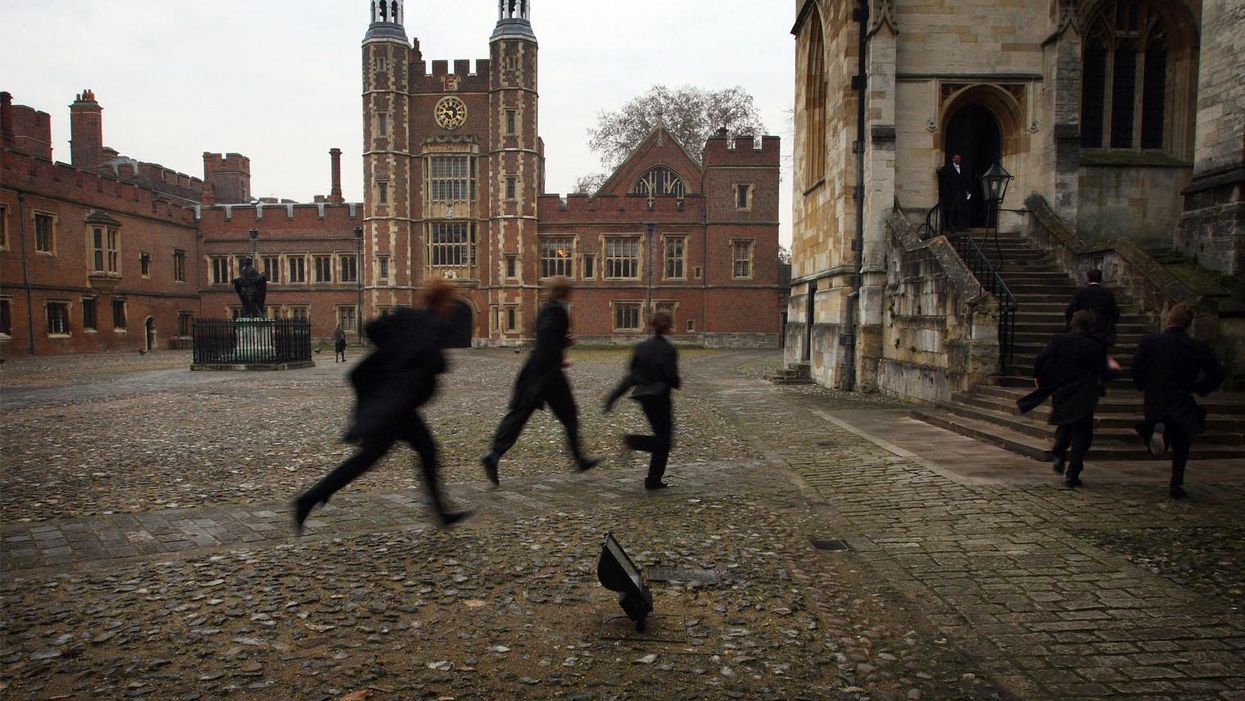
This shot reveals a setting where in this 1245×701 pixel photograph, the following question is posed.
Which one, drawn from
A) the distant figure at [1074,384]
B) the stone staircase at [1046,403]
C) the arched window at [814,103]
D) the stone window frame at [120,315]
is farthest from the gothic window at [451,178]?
the distant figure at [1074,384]

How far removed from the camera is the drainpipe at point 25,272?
33000 mm

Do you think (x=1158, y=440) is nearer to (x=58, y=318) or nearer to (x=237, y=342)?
(x=237, y=342)

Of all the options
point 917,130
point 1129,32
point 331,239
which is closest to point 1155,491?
point 917,130

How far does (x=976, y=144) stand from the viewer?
1669 centimetres

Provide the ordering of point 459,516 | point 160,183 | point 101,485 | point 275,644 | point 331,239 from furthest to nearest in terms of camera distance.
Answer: point 160,183
point 331,239
point 101,485
point 459,516
point 275,644

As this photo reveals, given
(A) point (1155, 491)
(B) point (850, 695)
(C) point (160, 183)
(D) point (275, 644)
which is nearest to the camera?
(B) point (850, 695)

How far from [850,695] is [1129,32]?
17401 mm

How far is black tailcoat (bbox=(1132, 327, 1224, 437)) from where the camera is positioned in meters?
6.58

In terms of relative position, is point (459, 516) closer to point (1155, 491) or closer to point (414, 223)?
point (1155, 491)

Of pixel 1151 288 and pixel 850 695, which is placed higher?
pixel 1151 288

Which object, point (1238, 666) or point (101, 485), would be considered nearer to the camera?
point (1238, 666)

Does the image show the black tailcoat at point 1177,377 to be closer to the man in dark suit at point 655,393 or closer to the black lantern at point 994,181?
the man in dark suit at point 655,393

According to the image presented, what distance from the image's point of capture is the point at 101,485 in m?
7.25

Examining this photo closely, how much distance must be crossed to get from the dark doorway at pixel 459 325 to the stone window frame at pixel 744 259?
133ft
